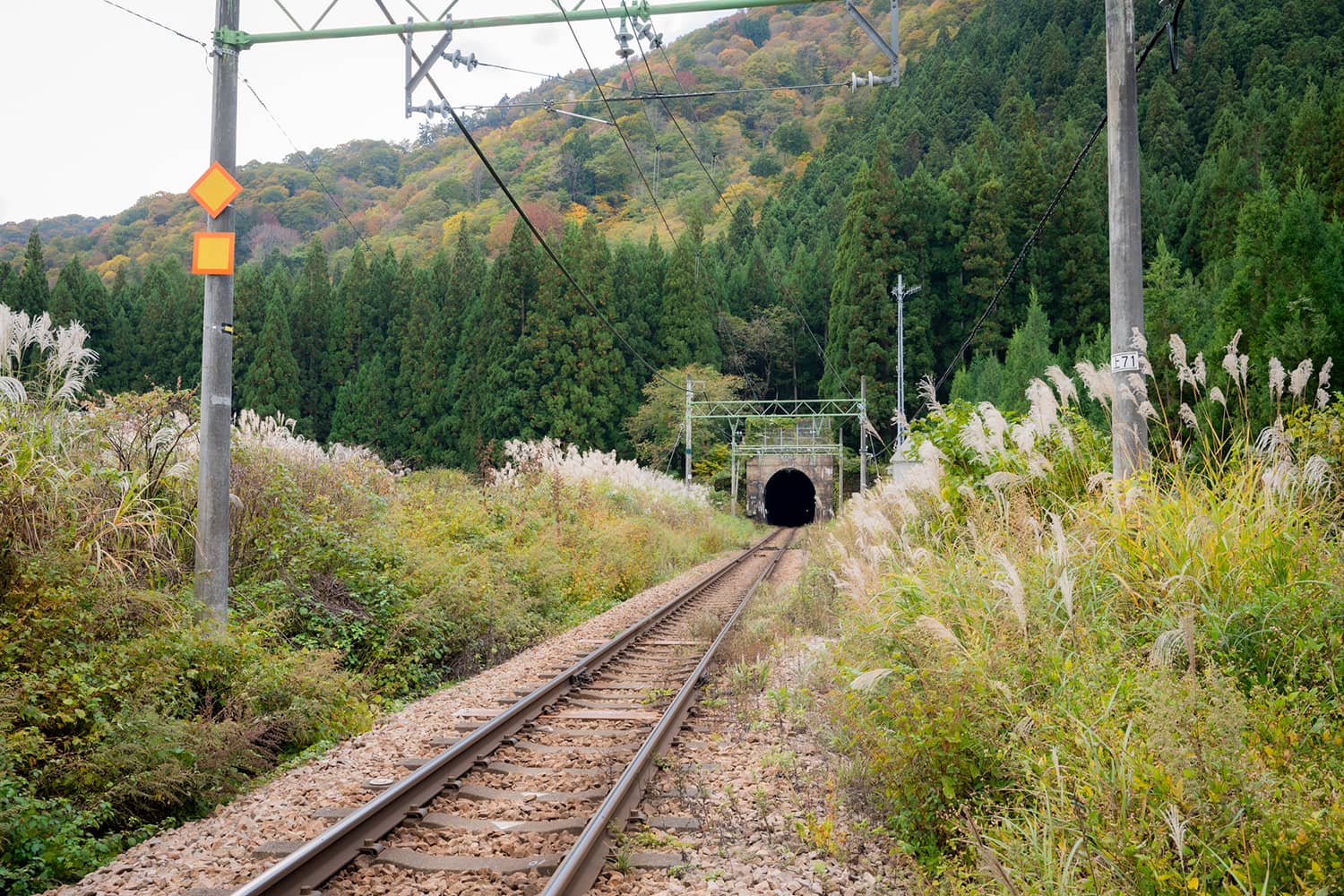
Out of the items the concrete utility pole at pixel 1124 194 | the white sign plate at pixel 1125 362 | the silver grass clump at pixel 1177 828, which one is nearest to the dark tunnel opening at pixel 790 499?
the concrete utility pole at pixel 1124 194

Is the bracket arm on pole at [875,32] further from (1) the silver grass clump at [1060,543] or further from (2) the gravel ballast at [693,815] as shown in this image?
(2) the gravel ballast at [693,815]

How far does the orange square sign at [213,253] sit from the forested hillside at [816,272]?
1014 inches

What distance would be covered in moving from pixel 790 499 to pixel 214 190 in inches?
1962

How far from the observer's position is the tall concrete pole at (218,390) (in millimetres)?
6961

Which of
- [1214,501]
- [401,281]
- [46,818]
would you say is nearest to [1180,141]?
[401,281]

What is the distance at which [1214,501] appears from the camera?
185 inches

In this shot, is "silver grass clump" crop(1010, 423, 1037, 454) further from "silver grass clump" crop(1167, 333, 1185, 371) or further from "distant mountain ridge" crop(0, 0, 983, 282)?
"distant mountain ridge" crop(0, 0, 983, 282)

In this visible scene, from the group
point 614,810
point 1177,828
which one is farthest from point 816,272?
point 1177,828

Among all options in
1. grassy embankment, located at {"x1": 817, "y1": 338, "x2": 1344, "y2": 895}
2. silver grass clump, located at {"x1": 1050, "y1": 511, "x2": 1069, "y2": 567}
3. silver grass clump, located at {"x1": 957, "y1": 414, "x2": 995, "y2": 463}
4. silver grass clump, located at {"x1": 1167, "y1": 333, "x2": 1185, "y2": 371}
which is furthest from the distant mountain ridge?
silver grass clump, located at {"x1": 1050, "y1": 511, "x2": 1069, "y2": 567}

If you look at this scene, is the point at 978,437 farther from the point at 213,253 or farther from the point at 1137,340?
the point at 213,253

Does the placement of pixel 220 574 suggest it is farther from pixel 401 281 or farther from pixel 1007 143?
pixel 1007 143

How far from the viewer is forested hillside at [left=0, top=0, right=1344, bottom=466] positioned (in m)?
42.4

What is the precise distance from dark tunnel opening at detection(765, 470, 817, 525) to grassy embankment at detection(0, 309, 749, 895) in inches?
1660

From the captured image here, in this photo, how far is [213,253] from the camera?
717 cm
